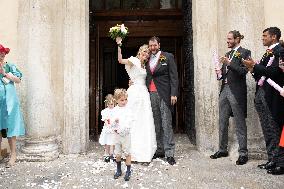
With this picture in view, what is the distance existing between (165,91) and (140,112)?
534mm

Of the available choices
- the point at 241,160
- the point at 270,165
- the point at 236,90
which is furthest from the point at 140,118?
the point at 270,165

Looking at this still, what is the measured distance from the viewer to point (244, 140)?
4.79 metres

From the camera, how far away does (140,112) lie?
5.02 m

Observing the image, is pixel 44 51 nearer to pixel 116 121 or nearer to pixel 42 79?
pixel 42 79

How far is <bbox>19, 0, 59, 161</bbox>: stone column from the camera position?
17.4 feet

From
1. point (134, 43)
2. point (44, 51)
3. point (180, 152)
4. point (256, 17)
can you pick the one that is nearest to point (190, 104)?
point (180, 152)

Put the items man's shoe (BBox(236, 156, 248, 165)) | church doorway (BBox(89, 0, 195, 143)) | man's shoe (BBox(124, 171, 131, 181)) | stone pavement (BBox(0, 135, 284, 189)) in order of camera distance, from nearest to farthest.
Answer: stone pavement (BBox(0, 135, 284, 189)) → man's shoe (BBox(124, 171, 131, 181)) → man's shoe (BBox(236, 156, 248, 165)) → church doorway (BBox(89, 0, 195, 143))

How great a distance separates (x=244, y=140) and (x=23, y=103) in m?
3.65

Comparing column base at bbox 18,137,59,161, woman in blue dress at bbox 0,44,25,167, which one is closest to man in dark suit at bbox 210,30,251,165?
column base at bbox 18,137,59,161

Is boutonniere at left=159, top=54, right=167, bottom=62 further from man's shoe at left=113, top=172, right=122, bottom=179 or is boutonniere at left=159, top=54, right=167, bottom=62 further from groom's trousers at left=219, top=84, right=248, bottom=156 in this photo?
man's shoe at left=113, top=172, right=122, bottom=179

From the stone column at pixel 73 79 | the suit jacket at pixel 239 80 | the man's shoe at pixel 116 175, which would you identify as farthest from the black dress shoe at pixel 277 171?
the stone column at pixel 73 79

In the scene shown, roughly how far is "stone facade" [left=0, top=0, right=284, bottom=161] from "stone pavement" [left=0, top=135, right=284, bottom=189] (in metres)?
0.50

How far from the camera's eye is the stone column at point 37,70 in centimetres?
530

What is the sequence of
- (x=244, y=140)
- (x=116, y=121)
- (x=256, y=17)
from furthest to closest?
(x=256, y=17)
(x=244, y=140)
(x=116, y=121)
